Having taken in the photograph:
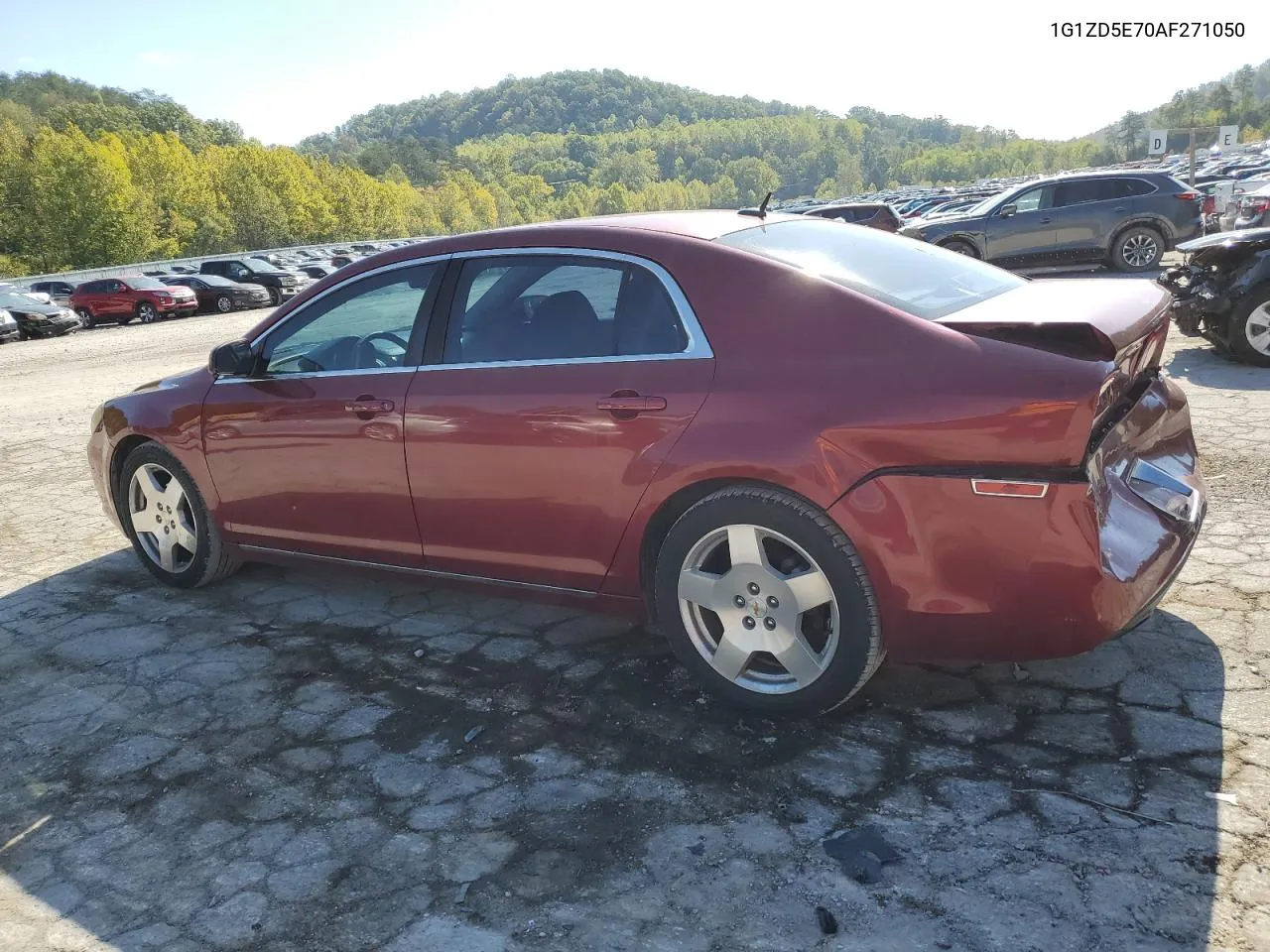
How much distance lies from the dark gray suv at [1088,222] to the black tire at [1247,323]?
765 centimetres

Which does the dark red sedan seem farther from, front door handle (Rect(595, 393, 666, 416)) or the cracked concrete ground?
the cracked concrete ground

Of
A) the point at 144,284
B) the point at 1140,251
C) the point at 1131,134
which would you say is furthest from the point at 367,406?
the point at 1131,134

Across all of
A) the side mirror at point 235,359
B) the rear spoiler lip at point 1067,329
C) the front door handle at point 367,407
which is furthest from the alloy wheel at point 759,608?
the side mirror at point 235,359

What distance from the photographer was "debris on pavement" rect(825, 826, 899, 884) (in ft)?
7.82

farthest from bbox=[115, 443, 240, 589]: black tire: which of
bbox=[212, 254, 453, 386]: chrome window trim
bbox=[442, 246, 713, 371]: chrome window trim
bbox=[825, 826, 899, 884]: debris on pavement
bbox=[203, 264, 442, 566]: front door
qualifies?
bbox=[825, 826, 899, 884]: debris on pavement

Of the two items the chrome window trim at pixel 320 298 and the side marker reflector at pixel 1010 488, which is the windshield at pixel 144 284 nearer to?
the chrome window trim at pixel 320 298

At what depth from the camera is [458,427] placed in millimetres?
3549

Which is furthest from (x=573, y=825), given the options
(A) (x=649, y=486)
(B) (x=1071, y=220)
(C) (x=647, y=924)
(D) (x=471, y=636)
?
(B) (x=1071, y=220)

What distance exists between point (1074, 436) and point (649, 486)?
123 cm

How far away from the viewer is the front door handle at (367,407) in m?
3.75

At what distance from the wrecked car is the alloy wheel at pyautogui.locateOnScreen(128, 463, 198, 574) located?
7151 mm

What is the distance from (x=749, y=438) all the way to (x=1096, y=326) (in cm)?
99

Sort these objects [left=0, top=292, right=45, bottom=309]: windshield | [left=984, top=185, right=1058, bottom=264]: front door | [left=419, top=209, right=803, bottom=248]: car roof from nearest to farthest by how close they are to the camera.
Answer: [left=419, top=209, right=803, bottom=248]: car roof
[left=984, top=185, right=1058, bottom=264]: front door
[left=0, top=292, right=45, bottom=309]: windshield

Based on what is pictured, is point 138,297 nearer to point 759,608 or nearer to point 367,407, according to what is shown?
point 367,407
